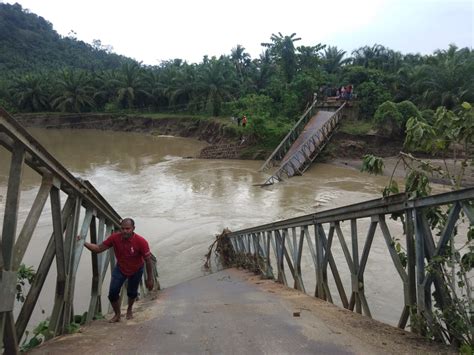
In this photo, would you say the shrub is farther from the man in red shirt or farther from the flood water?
the man in red shirt

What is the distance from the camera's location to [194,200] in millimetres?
17141

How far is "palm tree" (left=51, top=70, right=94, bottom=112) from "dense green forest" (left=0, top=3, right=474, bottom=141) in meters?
0.11

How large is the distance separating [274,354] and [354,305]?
2122 millimetres

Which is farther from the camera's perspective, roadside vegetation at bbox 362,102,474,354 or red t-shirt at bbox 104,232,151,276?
red t-shirt at bbox 104,232,151,276

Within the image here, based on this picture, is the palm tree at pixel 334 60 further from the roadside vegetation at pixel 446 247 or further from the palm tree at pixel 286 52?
the roadside vegetation at pixel 446 247

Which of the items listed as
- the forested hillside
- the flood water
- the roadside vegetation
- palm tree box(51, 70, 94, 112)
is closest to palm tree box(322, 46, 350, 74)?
the flood water

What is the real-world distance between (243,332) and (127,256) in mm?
1664

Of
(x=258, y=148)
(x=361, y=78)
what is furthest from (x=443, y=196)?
(x=361, y=78)

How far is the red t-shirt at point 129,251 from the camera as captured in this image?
14.4 ft

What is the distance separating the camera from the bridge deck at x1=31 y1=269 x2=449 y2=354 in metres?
3.07

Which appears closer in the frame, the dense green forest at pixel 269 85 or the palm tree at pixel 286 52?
the dense green forest at pixel 269 85

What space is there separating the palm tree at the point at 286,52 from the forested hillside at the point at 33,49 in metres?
48.3

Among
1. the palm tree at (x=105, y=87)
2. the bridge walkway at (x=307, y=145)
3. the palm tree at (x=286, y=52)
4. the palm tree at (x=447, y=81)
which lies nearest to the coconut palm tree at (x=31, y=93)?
the palm tree at (x=105, y=87)

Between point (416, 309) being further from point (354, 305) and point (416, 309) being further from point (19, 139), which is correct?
point (19, 139)
